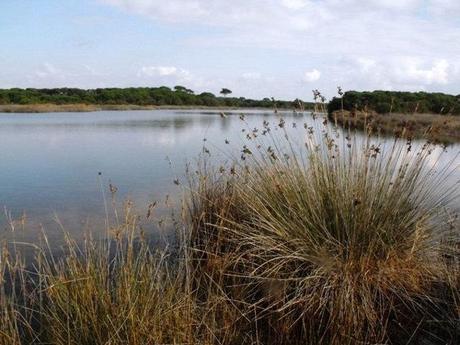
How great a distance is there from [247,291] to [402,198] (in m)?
1.38

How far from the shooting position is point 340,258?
3277 mm

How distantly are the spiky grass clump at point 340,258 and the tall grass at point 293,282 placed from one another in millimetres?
10

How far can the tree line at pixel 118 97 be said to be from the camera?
200 feet

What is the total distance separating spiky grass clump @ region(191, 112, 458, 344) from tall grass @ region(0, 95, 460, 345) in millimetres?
10

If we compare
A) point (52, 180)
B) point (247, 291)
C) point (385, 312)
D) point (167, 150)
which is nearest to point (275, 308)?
point (247, 291)

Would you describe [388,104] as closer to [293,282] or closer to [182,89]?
[293,282]

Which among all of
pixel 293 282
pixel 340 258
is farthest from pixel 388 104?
pixel 293 282

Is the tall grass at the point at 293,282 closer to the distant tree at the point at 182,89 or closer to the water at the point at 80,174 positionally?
the water at the point at 80,174

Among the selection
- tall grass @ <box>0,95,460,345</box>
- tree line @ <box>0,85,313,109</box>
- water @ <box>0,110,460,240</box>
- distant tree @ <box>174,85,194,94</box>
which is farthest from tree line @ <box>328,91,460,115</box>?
distant tree @ <box>174,85,194,94</box>

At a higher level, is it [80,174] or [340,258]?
[340,258]

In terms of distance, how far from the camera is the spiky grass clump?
10.0 feet

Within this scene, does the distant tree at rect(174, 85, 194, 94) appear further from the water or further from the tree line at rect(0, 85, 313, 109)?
the water

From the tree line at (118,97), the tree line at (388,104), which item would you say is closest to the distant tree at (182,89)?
the tree line at (118,97)

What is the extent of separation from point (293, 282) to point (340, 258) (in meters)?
0.37
